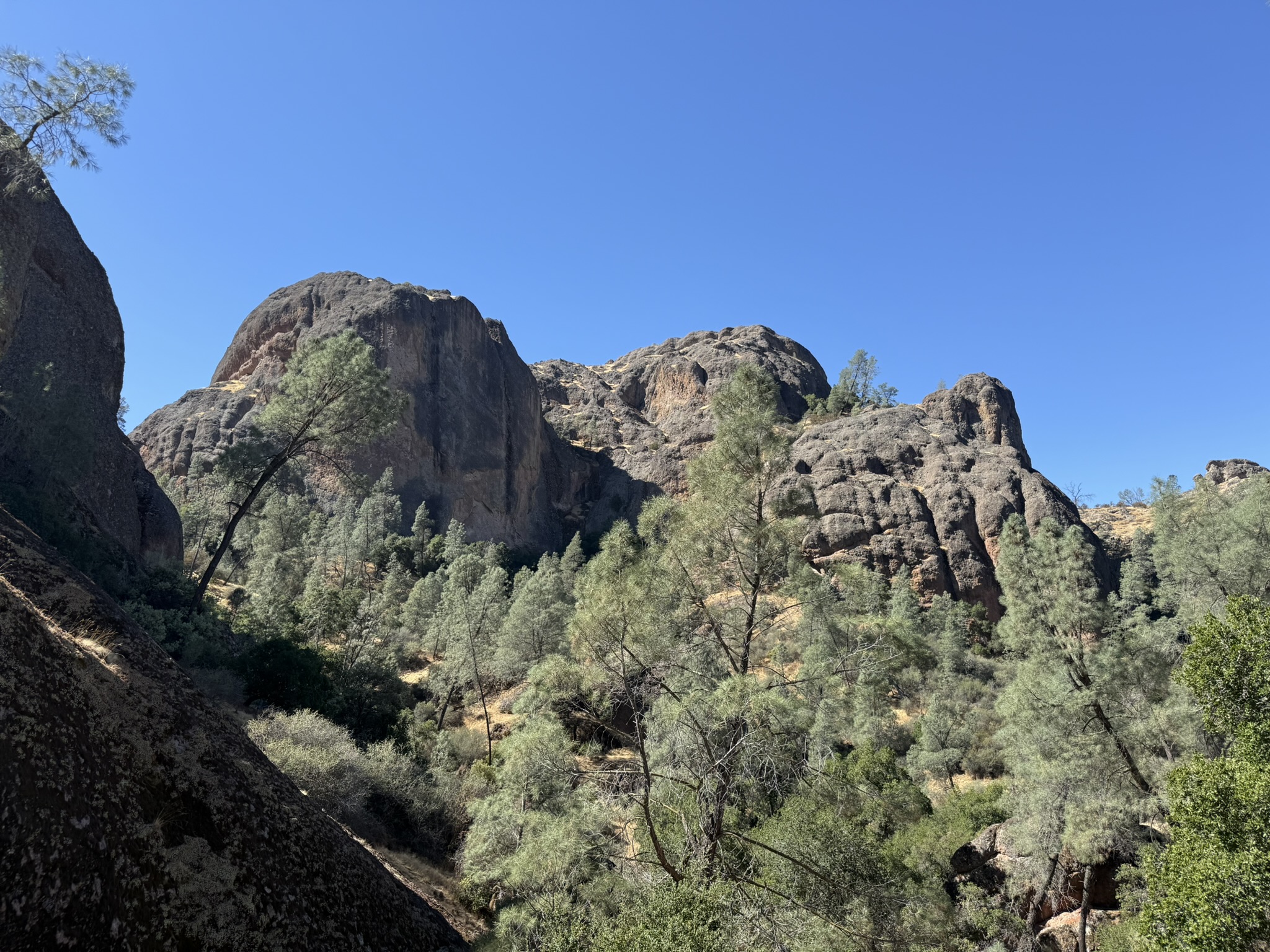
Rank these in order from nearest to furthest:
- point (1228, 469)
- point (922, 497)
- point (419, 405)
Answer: point (922, 497), point (419, 405), point (1228, 469)

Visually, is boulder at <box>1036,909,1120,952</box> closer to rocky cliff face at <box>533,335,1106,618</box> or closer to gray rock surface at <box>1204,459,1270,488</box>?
rocky cliff face at <box>533,335,1106,618</box>

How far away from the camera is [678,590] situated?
1033 cm

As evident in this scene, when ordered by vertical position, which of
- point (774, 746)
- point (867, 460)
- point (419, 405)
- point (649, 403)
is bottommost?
point (774, 746)

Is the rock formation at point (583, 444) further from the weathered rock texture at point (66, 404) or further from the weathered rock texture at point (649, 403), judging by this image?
the weathered rock texture at point (66, 404)

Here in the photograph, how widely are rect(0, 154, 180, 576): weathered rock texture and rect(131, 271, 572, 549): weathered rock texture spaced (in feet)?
108

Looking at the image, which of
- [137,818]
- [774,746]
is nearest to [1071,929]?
[774,746]

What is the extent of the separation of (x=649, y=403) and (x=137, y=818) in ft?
298

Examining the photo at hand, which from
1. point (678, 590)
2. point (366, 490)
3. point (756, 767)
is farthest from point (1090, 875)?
point (366, 490)

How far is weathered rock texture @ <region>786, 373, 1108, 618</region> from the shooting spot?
48312mm

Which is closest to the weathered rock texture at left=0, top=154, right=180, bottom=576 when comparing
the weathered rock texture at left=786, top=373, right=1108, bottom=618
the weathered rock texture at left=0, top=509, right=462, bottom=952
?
the weathered rock texture at left=0, top=509, right=462, bottom=952

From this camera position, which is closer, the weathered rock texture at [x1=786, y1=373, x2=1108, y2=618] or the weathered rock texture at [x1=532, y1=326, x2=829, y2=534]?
the weathered rock texture at [x1=786, y1=373, x2=1108, y2=618]

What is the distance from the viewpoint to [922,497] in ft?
174

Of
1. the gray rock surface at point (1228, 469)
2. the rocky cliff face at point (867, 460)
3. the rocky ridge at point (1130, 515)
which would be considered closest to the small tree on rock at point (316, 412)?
the rocky cliff face at point (867, 460)

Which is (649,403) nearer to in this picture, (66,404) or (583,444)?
(583,444)
